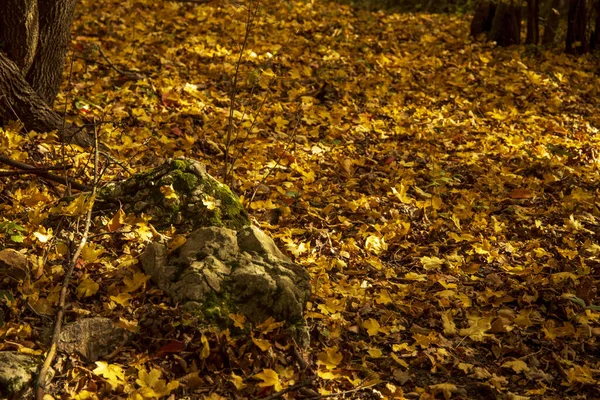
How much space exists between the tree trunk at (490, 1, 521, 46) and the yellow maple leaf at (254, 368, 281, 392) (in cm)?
704

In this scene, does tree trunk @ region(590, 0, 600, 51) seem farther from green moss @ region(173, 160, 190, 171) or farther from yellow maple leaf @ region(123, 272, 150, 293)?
yellow maple leaf @ region(123, 272, 150, 293)

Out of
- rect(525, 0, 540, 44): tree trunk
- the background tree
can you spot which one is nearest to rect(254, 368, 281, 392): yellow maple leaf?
the background tree

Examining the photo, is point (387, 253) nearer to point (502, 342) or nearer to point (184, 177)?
point (502, 342)

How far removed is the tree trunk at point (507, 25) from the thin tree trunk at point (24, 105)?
6.08m

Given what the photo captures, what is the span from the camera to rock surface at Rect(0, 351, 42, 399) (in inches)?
92.7

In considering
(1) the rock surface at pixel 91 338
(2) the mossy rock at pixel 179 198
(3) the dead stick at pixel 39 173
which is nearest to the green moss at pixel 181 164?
(2) the mossy rock at pixel 179 198

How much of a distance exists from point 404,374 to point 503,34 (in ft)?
21.7

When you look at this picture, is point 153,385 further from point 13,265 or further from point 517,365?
point 517,365

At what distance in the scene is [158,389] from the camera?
8.35ft

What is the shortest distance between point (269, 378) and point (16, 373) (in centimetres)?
104

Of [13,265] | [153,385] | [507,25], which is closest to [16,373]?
[153,385]

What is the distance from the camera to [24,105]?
174 inches

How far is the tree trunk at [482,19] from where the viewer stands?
8562 millimetres

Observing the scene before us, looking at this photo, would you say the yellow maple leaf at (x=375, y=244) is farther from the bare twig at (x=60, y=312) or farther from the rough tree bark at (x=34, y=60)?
the rough tree bark at (x=34, y=60)
